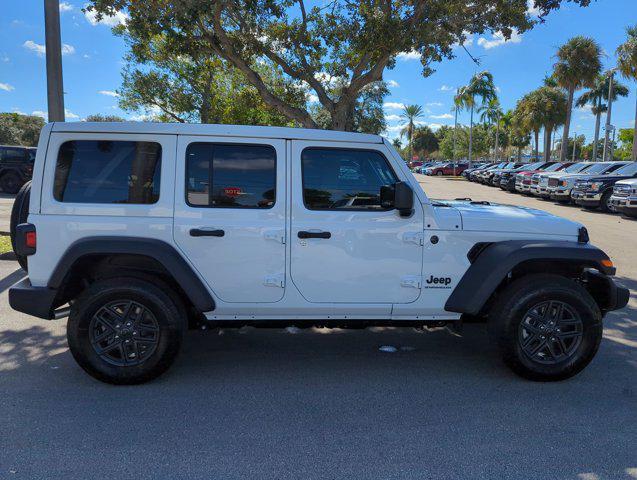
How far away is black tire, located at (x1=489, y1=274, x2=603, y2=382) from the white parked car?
12.5 metres

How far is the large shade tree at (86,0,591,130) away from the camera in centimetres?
852

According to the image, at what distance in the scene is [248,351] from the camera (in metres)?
4.54

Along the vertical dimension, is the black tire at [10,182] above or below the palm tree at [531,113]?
below

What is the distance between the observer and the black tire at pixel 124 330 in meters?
3.60

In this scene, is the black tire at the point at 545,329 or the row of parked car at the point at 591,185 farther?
the row of parked car at the point at 591,185

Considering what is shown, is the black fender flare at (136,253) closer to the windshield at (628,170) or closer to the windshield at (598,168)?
the windshield at (628,170)

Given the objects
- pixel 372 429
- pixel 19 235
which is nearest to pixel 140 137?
pixel 19 235

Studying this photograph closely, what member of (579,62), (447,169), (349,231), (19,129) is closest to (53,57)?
(349,231)

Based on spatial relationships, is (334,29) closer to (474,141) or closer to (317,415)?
(317,415)

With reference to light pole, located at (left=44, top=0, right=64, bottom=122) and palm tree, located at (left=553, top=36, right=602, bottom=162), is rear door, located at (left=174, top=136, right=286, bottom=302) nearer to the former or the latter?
light pole, located at (left=44, top=0, right=64, bottom=122)

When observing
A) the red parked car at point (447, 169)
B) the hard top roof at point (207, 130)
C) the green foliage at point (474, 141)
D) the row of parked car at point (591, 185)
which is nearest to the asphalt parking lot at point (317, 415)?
the hard top roof at point (207, 130)

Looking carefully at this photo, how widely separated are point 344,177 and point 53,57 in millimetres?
6303

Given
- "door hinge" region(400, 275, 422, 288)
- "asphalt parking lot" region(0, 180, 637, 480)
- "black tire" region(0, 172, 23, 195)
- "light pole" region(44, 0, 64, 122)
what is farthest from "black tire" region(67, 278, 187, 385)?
"black tire" region(0, 172, 23, 195)

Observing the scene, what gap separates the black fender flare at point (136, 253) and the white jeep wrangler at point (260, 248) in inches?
0.4
